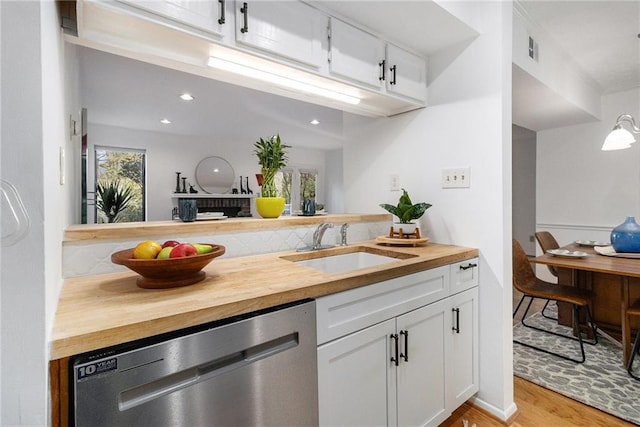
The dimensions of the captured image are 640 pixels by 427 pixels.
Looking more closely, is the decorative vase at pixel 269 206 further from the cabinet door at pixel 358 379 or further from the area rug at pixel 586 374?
the area rug at pixel 586 374

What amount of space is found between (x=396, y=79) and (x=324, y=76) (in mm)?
522

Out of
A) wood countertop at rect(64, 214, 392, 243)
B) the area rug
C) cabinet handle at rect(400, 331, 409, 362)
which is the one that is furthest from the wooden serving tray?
the area rug

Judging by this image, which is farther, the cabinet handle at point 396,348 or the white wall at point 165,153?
the white wall at point 165,153

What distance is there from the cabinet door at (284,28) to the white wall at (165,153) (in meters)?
3.40

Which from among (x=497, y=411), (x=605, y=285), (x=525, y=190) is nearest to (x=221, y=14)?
(x=497, y=411)

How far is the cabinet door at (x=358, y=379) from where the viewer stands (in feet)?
3.40

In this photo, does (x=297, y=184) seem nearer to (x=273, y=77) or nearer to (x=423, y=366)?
(x=273, y=77)

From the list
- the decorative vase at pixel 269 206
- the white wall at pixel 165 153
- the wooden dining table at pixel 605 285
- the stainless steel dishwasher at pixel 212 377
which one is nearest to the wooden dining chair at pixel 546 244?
the wooden dining table at pixel 605 285

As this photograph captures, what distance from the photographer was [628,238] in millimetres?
2438

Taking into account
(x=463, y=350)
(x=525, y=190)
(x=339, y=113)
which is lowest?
(x=463, y=350)

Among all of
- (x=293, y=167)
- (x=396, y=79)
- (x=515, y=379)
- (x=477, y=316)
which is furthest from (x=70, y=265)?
(x=293, y=167)

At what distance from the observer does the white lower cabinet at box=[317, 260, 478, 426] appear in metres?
1.06

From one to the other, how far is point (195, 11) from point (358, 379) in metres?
→ 1.45

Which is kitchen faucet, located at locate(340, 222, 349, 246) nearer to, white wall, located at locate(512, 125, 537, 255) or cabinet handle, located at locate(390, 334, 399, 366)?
cabinet handle, located at locate(390, 334, 399, 366)
